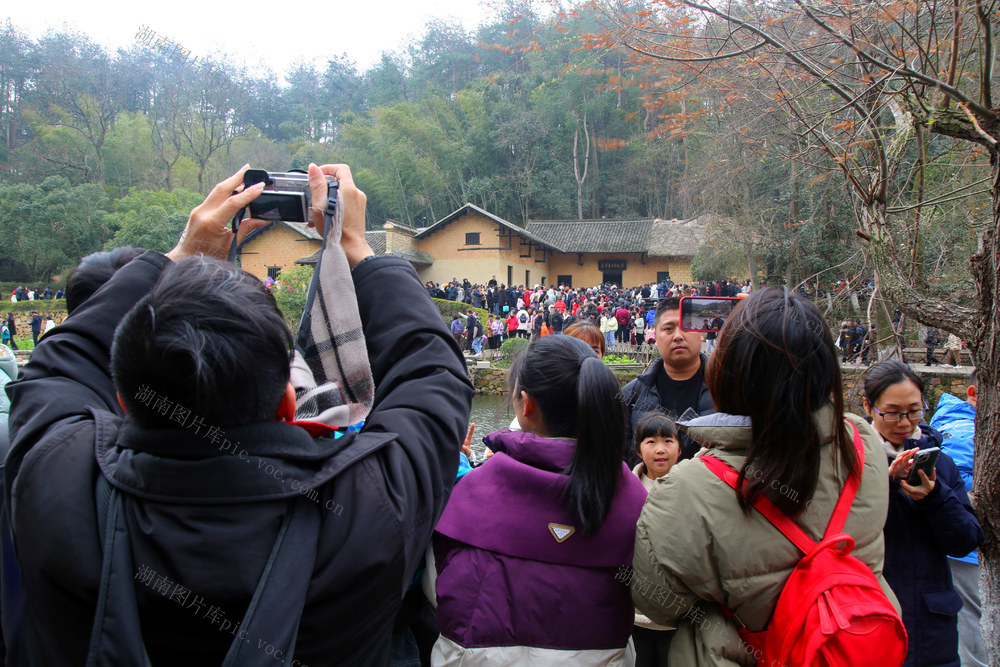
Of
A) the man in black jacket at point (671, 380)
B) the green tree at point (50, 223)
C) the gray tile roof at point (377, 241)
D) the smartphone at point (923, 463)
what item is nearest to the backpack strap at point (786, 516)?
the smartphone at point (923, 463)

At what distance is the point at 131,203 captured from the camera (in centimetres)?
2808

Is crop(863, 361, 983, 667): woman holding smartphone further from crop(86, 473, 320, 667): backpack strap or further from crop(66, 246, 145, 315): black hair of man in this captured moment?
crop(66, 246, 145, 315): black hair of man

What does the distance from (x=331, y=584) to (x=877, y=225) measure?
10.8 feet

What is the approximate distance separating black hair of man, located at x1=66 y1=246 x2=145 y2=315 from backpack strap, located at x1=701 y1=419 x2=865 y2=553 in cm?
145

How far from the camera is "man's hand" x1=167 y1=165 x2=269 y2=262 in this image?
1.17m

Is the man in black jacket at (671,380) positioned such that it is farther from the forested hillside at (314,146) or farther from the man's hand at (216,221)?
the forested hillside at (314,146)

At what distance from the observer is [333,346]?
3.80 feet

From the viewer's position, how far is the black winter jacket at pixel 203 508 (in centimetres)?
89

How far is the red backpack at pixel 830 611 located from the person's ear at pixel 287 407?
943mm

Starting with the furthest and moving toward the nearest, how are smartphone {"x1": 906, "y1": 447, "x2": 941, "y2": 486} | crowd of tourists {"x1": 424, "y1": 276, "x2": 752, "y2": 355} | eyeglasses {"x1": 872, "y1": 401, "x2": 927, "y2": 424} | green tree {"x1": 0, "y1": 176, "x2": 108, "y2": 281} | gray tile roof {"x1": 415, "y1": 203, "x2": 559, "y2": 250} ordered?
gray tile roof {"x1": 415, "y1": 203, "x2": 559, "y2": 250} < green tree {"x1": 0, "y1": 176, "x2": 108, "y2": 281} < crowd of tourists {"x1": 424, "y1": 276, "x2": 752, "y2": 355} < eyeglasses {"x1": 872, "y1": 401, "x2": 927, "y2": 424} < smartphone {"x1": 906, "y1": 447, "x2": 941, "y2": 486}

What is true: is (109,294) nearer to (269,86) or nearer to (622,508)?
(622,508)

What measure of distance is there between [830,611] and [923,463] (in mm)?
894

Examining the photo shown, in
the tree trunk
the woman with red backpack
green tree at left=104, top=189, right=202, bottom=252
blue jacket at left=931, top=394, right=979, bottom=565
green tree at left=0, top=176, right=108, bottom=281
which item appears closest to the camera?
the woman with red backpack

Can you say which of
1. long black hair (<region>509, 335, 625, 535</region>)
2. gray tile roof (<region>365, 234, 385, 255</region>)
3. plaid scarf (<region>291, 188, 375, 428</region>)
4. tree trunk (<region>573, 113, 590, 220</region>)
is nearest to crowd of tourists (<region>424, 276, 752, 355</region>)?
gray tile roof (<region>365, 234, 385, 255</region>)
